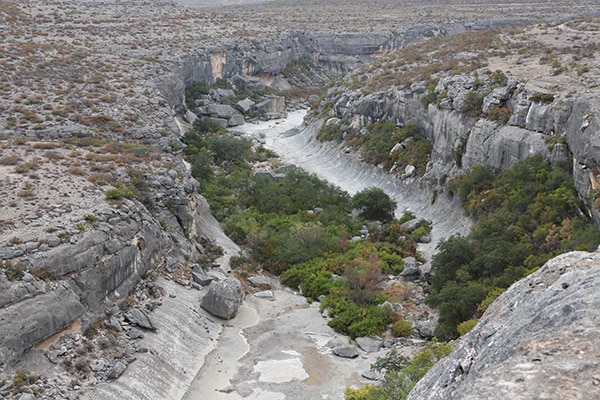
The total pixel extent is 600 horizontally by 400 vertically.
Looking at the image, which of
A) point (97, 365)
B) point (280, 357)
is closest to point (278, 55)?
point (280, 357)

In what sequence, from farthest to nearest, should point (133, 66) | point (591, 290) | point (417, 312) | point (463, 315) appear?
point (133, 66) < point (417, 312) < point (463, 315) < point (591, 290)

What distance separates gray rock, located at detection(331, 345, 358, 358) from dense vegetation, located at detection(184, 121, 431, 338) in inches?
63.9

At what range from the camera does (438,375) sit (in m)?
12.0

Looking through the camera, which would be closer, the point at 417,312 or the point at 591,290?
the point at 591,290

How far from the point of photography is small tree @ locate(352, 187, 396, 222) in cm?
4531

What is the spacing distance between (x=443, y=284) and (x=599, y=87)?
16426mm

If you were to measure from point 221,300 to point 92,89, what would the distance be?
30.1m

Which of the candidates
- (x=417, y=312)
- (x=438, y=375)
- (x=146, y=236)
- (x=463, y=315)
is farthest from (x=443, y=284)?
(x=438, y=375)

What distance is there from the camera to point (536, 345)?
9.96 metres

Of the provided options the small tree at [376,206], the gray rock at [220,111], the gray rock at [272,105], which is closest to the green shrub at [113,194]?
the small tree at [376,206]

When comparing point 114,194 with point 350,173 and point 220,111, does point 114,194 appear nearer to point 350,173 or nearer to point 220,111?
point 350,173

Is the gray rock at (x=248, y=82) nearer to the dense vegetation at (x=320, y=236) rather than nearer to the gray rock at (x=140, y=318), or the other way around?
the dense vegetation at (x=320, y=236)

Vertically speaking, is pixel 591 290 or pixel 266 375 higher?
pixel 591 290

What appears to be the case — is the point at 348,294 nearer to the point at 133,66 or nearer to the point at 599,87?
the point at 599,87
